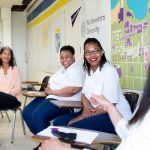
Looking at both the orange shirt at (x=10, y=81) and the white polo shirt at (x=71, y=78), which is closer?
the white polo shirt at (x=71, y=78)

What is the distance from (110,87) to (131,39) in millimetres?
860

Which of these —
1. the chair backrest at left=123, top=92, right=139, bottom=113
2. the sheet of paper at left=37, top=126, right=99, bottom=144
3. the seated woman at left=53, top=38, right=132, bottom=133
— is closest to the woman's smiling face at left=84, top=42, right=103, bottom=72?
the seated woman at left=53, top=38, right=132, bottom=133

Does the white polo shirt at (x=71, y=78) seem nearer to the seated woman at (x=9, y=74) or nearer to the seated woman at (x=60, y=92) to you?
the seated woman at (x=60, y=92)

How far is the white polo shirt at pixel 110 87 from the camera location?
9.43 ft

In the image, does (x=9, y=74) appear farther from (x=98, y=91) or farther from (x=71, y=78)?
(x=98, y=91)

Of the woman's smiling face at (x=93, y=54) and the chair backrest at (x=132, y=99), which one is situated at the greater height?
the woman's smiling face at (x=93, y=54)

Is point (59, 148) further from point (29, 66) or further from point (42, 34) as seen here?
point (29, 66)

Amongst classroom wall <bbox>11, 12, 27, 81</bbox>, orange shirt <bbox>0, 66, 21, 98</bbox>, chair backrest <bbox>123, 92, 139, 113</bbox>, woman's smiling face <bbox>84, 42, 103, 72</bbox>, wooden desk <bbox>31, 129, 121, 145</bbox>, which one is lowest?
wooden desk <bbox>31, 129, 121, 145</bbox>

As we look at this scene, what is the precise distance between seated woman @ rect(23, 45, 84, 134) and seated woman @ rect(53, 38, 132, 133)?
0.33 metres

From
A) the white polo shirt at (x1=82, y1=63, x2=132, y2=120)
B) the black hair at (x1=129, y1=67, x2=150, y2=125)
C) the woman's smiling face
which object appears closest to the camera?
the black hair at (x1=129, y1=67, x2=150, y2=125)

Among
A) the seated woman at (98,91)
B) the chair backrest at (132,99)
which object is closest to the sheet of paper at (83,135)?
the seated woman at (98,91)

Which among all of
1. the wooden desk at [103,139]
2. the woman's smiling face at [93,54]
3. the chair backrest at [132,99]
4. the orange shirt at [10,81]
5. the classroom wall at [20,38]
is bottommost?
the wooden desk at [103,139]

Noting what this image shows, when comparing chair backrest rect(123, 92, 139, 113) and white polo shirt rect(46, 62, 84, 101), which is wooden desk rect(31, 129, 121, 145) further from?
white polo shirt rect(46, 62, 84, 101)

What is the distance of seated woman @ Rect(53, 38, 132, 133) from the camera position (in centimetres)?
262
